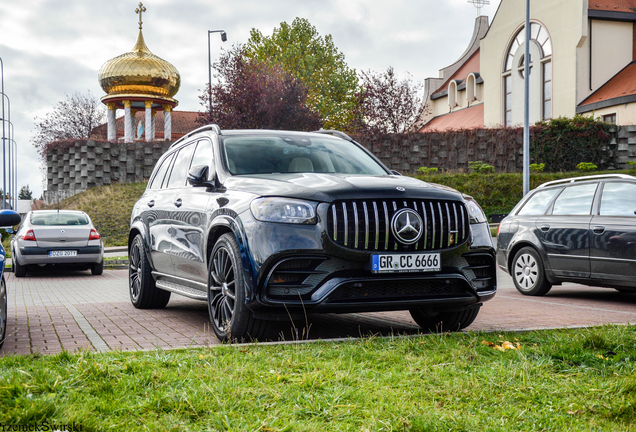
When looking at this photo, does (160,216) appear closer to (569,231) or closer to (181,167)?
(181,167)

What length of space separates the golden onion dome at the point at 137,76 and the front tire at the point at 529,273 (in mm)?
43068

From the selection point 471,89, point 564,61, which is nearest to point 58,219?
point 564,61

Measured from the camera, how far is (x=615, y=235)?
835 centimetres

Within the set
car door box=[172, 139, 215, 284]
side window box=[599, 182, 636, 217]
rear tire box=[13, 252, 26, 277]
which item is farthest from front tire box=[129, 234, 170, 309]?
rear tire box=[13, 252, 26, 277]

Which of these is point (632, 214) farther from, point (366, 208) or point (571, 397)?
point (571, 397)

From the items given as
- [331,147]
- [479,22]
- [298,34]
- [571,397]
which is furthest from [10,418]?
[298,34]

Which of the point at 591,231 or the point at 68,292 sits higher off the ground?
the point at 591,231

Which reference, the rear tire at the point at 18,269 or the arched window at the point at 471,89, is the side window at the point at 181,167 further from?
the arched window at the point at 471,89

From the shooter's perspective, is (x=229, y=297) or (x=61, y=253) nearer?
(x=229, y=297)

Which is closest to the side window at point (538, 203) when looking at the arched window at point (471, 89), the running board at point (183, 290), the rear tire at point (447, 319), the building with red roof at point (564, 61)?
the rear tire at point (447, 319)

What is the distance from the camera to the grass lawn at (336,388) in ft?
9.78

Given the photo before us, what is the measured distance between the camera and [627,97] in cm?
2959

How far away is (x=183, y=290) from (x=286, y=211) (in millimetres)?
2084

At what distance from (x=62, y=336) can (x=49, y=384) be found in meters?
2.45
